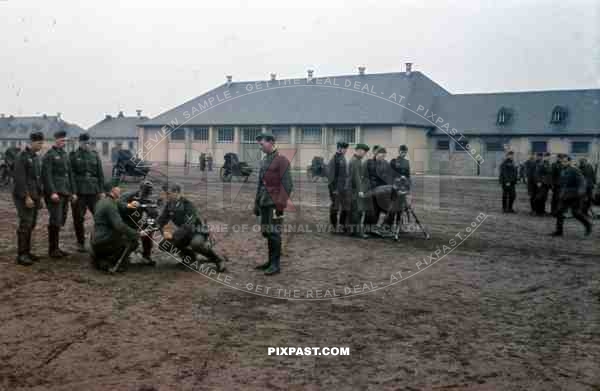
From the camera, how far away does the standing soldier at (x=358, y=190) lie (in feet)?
33.5

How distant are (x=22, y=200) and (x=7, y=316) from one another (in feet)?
8.43

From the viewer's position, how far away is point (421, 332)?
4867mm

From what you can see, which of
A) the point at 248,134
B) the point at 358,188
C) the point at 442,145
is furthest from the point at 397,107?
the point at 358,188

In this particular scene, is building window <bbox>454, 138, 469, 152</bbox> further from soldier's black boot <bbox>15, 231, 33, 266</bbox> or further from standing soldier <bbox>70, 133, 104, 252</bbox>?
soldier's black boot <bbox>15, 231, 33, 266</bbox>

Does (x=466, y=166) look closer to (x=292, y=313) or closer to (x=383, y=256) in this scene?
(x=383, y=256)

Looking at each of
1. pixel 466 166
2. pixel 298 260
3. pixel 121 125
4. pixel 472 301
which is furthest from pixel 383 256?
pixel 121 125

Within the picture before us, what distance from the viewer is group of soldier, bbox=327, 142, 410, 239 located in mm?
10273

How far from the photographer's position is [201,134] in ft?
141

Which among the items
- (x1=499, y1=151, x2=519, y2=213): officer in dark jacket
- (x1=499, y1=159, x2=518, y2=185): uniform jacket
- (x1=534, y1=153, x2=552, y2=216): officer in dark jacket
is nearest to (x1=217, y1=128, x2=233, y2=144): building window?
(x1=499, y1=151, x2=519, y2=213): officer in dark jacket

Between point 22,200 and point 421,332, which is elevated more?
Result: point 22,200

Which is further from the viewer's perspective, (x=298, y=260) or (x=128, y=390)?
(x=298, y=260)

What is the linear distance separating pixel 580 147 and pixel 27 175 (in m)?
35.8

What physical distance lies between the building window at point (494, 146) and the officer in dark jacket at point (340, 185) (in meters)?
29.0

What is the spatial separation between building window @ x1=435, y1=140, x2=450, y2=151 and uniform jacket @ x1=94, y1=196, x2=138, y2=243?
110 ft
